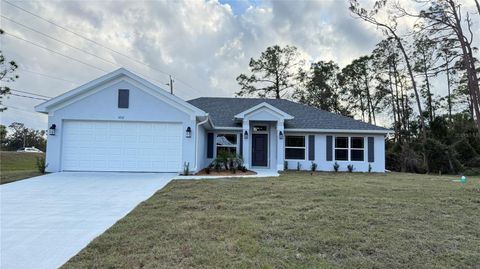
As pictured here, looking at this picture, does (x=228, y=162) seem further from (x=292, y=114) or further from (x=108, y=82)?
(x=108, y=82)

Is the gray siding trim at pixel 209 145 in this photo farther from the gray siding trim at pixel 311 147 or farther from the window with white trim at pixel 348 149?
the window with white trim at pixel 348 149

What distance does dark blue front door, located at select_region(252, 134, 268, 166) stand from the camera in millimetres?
16891

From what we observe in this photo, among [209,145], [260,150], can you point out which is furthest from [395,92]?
[209,145]

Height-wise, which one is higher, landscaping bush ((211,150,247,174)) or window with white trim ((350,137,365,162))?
window with white trim ((350,137,365,162))

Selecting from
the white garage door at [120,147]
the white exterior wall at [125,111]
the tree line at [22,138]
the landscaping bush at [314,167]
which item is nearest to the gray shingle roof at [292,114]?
the landscaping bush at [314,167]

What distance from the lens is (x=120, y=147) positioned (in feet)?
41.8

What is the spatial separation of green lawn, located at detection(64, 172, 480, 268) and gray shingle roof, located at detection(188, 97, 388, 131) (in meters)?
9.27

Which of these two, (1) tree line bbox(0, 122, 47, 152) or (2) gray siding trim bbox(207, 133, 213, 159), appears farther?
(1) tree line bbox(0, 122, 47, 152)

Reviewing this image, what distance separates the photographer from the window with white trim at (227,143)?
16.7 metres

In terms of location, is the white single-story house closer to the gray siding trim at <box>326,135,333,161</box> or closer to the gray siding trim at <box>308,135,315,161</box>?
the gray siding trim at <box>308,135,315,161</box>

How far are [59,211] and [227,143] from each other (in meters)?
10.7

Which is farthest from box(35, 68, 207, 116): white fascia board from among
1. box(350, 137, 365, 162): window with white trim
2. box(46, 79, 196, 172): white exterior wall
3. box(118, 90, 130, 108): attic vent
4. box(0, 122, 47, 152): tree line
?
box(0, 122, 47, 152): tree line

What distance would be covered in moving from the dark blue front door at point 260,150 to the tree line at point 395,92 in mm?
9659

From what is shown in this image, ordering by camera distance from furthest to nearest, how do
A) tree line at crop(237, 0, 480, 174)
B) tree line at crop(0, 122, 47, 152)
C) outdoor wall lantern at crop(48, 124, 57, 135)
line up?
tree line at crop(0, 122, 47, 152) < tree line at crop(237, 0, 480, 174) < outdoor wall lantern at crop(48, 124, 57, 135)
